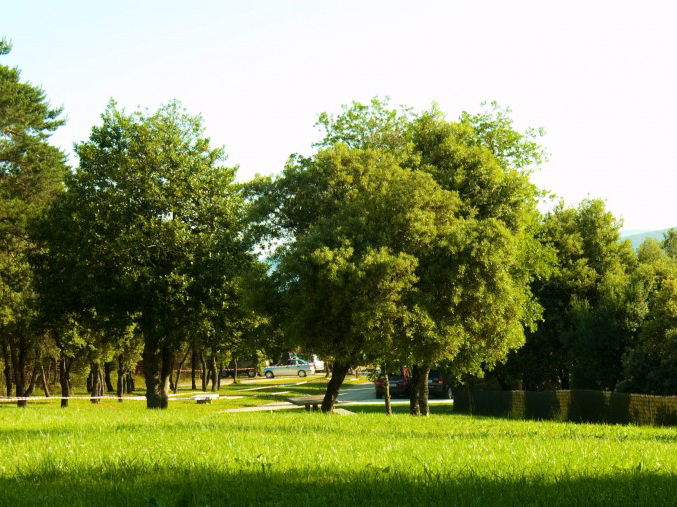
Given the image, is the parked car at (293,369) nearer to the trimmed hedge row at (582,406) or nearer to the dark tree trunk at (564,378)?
the dark tree trunk at (564,378)

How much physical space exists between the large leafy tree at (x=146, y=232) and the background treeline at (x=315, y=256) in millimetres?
81

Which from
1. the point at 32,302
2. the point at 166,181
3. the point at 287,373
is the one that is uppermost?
the point at 166,181

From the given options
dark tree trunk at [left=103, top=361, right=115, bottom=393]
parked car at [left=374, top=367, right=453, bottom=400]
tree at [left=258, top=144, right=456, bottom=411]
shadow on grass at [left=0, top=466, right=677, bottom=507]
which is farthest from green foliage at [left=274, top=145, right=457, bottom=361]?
dark tree trunk at [left=103, top=361, right=115, bottom=393]

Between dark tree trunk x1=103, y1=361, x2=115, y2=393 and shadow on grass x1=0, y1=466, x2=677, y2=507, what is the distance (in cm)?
4978

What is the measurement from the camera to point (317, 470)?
7969 millimetres

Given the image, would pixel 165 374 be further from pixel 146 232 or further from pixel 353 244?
pixel 353 244

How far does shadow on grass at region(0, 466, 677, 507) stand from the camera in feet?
21.4

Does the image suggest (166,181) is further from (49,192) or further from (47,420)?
(47,420)

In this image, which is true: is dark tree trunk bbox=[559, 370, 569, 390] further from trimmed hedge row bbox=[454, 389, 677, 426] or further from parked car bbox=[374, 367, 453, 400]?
parked car bbox=[374, 367, 453, 400]

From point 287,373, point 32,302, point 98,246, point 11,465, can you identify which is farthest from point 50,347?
point 287,373

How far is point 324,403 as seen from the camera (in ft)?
89.5

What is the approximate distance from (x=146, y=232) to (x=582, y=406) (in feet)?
59.7

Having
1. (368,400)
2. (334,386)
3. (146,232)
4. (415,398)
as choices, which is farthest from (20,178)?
(368,400)

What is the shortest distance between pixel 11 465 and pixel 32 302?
2840 centimetres
